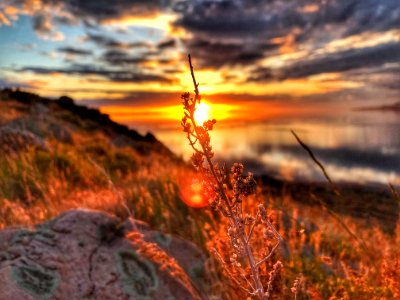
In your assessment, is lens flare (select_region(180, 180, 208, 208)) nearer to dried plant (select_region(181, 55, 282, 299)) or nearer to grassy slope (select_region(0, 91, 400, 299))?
grassy slope (select_region(0, 91, 400, 299))

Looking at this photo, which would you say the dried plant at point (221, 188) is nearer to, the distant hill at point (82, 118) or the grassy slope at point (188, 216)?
the grassy slope at point (188, 216)

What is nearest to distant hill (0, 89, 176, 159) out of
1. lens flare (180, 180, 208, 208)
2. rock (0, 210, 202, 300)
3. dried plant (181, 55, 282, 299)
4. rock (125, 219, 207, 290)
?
lens flare (180, 180, 208, 208)

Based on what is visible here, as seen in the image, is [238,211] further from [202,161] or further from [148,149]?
[148,149]

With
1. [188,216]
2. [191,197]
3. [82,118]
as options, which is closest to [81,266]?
[188,216]

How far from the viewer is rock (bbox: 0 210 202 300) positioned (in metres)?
3.67

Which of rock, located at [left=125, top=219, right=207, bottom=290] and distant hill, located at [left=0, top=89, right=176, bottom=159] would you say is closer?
rock, located at [left=125, top=219, right=207, bottom=290]

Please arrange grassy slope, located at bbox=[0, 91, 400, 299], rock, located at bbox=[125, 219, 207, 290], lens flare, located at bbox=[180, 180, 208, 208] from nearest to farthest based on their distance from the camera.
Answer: grassy slope, located at bbox=[0, 91, 400, 299]
rock, located at bbox=[125, 219, 207, 290]
lens flare, located at bbox=[180, 180, 208, 208]

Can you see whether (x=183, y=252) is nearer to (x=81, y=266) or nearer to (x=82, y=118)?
(x=81, y=266)

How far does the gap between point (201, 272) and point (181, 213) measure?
350cm

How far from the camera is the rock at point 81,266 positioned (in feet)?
12.1

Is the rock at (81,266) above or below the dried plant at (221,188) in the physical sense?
below

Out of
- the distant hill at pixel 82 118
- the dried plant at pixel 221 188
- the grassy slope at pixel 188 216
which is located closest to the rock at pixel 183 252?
the grassy slope at pixel 188 216

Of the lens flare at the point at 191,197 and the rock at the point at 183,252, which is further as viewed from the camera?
the lens flare at the point at 191,197

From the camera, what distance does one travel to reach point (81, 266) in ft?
13.2
